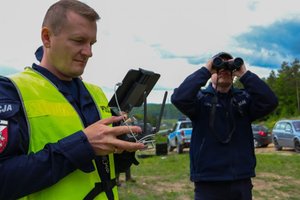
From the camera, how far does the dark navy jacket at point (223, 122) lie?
11.3 feet

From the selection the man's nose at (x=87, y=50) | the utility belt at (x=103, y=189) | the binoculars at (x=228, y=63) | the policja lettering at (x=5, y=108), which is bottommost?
the utility belt at (x=103, y=189)

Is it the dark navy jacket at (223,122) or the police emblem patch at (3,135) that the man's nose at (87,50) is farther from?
the dark navy jacket at (223,122)

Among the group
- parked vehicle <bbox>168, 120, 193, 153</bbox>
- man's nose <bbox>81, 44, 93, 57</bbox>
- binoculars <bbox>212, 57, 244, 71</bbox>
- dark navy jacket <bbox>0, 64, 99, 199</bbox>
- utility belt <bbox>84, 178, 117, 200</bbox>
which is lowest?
parked vehicle <bbox>168, 120, 193, 153</bbox>

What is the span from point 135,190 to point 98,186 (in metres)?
6.95

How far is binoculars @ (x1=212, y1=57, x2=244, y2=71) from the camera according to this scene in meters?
3.58

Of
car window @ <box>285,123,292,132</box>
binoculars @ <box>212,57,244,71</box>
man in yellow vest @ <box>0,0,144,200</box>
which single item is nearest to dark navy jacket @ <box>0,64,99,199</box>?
man in yellow vest @ <box>0,0,144,200</box>

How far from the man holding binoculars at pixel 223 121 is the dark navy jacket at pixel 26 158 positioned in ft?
7.06

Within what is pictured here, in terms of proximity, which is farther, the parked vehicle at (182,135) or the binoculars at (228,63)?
the parked vehicle at (182,135)

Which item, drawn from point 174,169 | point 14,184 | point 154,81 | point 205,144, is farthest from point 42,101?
point 174,169

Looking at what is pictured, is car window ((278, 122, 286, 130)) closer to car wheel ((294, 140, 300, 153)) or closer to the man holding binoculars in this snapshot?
car wheel ((294, 140, 300, 153))

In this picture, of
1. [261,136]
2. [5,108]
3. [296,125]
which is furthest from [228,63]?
[261,136]

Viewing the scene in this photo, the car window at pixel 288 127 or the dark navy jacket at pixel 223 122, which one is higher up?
the dark navy jacket at pixel 223 122

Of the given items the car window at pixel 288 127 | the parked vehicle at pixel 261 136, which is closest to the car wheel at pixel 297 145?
the car window at pixel 288 127

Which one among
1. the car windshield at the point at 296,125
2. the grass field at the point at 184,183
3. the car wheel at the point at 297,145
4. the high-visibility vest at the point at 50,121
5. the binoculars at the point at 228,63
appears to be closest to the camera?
the high-visibility vest at the point at 50,121
